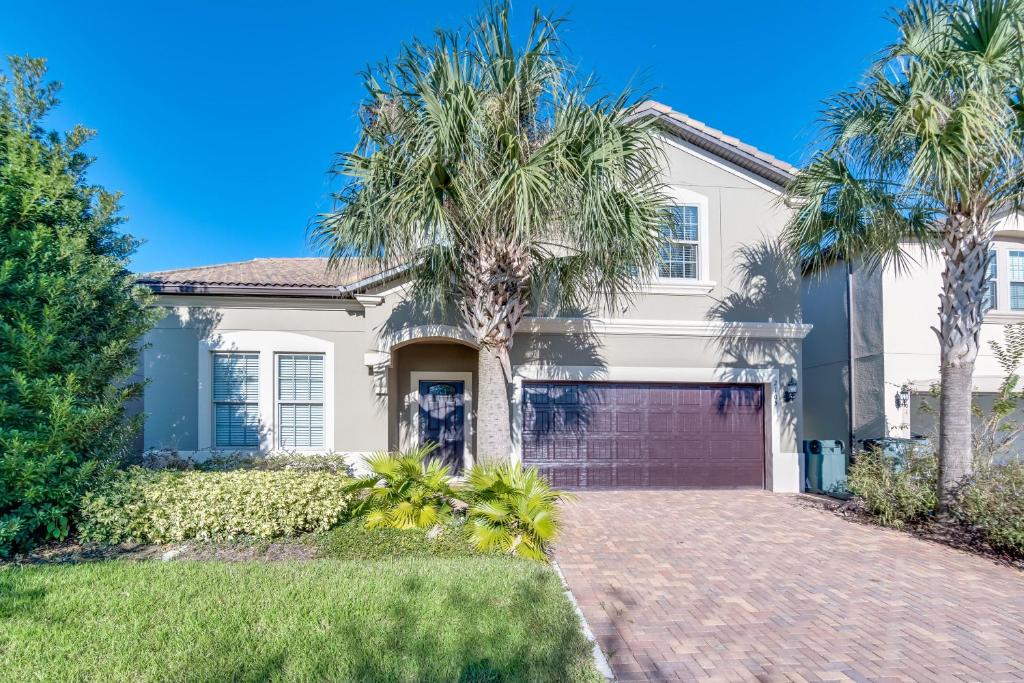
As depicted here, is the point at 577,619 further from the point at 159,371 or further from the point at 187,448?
the point at 159,371

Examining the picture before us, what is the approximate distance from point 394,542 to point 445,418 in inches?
228

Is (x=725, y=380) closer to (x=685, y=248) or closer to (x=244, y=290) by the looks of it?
(x=685, y=248)

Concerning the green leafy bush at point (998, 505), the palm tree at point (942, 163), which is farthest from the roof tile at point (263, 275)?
the green leafy bush at point (998, 505)

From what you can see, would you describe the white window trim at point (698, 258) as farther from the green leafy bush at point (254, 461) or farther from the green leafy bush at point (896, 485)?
the green leafy bush at point (254, 461)

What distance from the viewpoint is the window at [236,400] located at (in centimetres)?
1059

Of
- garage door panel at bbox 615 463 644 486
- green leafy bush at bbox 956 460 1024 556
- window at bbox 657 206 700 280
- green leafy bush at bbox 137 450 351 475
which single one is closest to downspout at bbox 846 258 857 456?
window at bbox 657 206 700 280

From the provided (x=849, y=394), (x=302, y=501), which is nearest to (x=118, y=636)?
(x=302, y=501)

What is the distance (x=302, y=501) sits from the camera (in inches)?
278

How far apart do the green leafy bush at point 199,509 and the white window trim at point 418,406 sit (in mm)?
5024

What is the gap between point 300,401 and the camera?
10820mm

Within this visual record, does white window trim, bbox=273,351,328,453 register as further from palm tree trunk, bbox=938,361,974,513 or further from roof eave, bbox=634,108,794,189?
palm tree trunk, bbox=938,361,974,513

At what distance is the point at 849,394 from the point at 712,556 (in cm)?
767

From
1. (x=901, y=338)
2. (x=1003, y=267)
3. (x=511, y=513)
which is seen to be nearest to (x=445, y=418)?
(x=511, y=513)

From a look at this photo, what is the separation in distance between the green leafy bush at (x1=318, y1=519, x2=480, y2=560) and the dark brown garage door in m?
4.41
